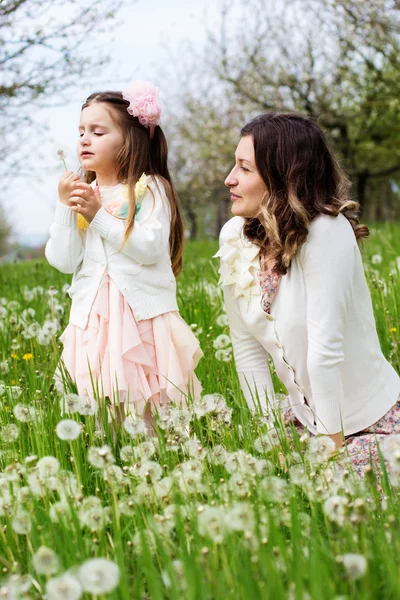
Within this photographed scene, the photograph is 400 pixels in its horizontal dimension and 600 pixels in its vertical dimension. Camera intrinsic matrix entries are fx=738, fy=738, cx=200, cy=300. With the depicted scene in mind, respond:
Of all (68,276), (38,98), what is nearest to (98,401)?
(68,276)

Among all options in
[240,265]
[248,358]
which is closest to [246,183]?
[240,265]

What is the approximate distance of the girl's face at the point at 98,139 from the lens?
9.85 ft

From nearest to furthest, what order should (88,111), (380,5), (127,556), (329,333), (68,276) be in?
(127,556)
(329,333)
(88,111)
(68,276)
(380,5)

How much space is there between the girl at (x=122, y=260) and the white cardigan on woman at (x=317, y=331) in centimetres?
27

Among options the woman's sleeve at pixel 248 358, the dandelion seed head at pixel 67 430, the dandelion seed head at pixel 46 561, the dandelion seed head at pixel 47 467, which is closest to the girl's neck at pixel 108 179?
the woman's sleeve at pixel 248 358

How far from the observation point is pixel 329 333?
2492 millimetres

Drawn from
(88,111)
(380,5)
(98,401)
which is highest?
(380,5)

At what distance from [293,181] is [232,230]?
0.39 meters

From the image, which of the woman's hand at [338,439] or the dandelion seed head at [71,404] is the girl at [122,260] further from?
the woman's hand at [338,439]

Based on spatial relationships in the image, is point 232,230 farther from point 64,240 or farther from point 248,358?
point 64,240

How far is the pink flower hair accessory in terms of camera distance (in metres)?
3.00

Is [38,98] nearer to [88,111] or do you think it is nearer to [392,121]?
[88,111]

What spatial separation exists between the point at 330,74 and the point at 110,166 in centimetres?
1627

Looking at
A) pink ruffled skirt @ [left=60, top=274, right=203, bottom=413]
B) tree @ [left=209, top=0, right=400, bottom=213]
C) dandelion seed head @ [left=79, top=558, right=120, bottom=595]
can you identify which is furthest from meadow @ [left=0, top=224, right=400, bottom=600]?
tree @ [left=209, top=0, right=400, bottom=213]
